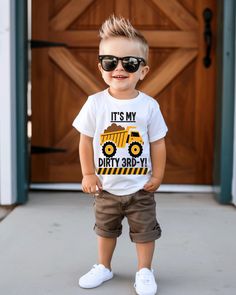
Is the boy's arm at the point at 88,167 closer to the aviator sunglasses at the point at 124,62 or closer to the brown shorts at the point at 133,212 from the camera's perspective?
the brown shorts at the point at 133,212

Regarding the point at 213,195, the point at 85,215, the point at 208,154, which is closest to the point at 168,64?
the point at 208,154

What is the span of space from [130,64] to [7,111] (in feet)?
6.28

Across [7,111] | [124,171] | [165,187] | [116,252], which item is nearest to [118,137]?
[124,171]

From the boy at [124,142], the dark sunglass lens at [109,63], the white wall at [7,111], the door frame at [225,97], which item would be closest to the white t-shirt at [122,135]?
the boy at [124,142]

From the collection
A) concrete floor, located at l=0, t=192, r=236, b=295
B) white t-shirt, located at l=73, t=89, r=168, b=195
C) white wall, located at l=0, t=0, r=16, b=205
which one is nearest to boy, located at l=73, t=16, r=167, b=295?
white t-shirt, located at l=73, t=89, r=168, b=195

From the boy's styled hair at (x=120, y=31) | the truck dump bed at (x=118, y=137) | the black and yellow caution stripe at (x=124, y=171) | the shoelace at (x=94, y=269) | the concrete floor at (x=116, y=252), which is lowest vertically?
the concrete floor at (x=116, y=252)

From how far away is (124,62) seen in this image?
2521 millimetres

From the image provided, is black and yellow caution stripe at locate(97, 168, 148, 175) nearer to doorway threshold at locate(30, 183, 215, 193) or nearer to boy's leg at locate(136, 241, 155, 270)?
boy's leg at locate(136, 241, 155, 270)

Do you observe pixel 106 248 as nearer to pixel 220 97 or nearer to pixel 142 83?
pixel 220 97

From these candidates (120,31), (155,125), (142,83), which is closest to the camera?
(120,31)

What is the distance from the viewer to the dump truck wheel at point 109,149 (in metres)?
2.59

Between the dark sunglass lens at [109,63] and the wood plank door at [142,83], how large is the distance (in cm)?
213

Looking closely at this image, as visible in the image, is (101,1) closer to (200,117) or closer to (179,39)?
(179,39)

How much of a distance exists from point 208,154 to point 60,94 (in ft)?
4.36
